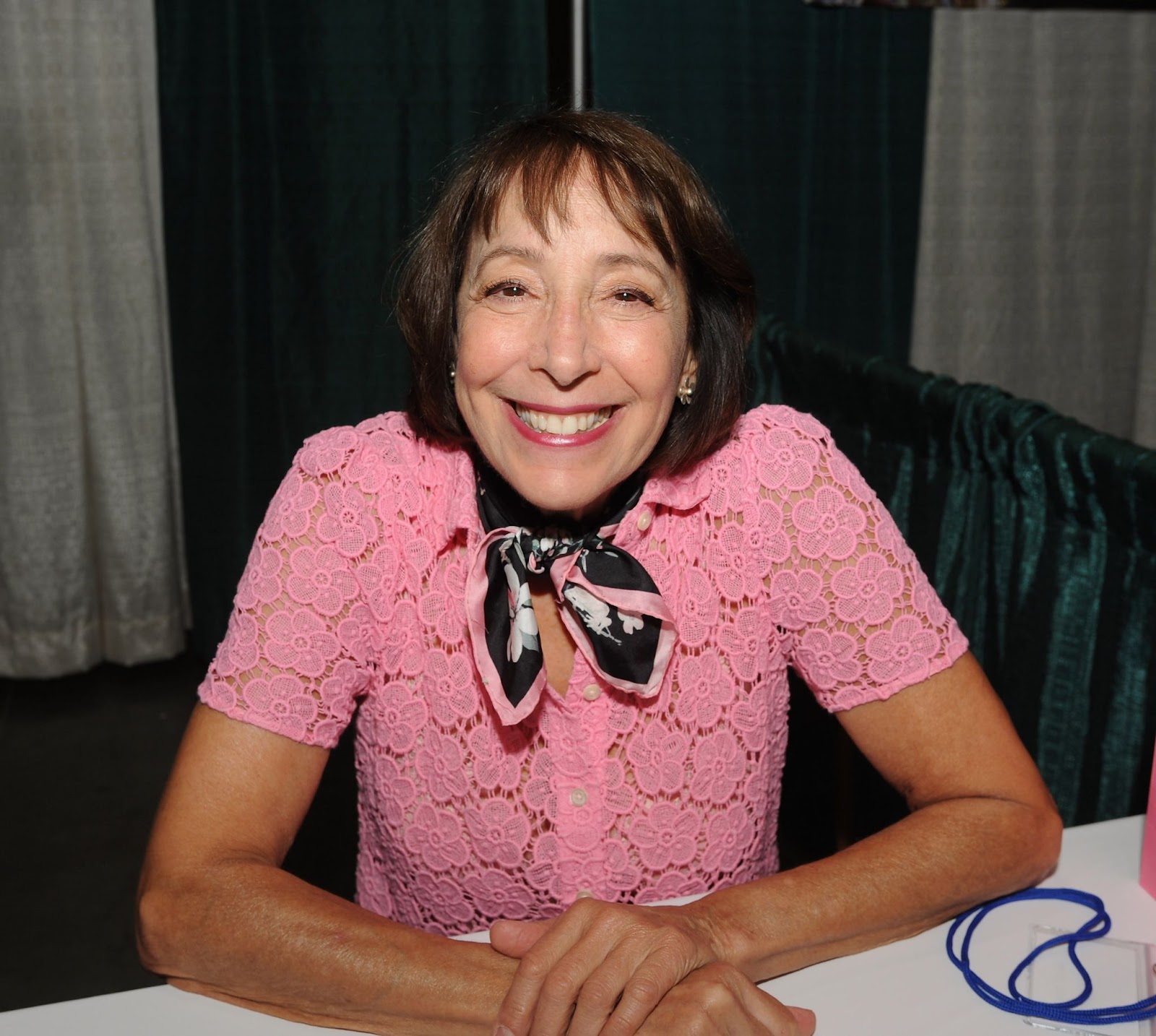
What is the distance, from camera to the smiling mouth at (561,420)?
1365 mm

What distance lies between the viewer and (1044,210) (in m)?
3.75

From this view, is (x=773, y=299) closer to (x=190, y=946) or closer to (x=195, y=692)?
(x=195, y=692)

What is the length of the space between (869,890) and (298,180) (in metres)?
2.38

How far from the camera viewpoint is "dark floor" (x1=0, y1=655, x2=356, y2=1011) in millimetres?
2479

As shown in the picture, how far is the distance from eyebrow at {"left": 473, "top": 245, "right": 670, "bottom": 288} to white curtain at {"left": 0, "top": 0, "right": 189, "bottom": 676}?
2207mm

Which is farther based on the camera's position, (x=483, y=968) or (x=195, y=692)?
(x=195, y=692)

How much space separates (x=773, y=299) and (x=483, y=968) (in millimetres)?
2455

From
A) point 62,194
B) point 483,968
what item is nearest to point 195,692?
point 62,194

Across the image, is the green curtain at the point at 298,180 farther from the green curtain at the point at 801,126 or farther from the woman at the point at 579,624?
the woman at the point at 579,624

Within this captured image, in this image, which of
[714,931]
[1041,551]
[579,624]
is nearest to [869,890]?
[714,931]

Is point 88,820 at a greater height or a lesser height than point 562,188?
lesser

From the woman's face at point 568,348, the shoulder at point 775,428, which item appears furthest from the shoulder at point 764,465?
the woman's face at point 568,348

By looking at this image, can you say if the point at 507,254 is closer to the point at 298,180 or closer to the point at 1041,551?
the point at 1041,551

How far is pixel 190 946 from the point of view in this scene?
1163 millimetres
